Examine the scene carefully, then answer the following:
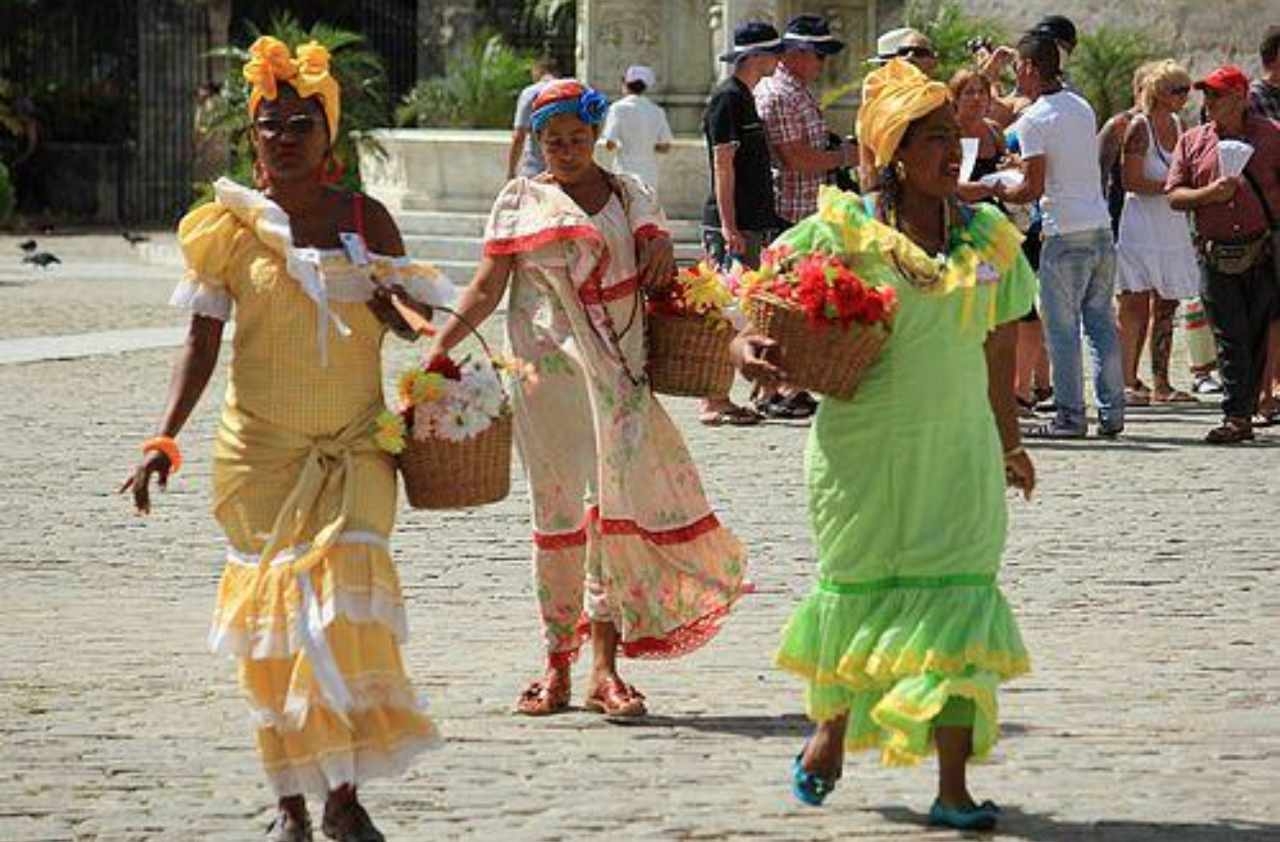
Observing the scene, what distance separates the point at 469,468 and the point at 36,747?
62.7 inches

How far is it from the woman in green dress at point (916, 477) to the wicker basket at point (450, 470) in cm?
64

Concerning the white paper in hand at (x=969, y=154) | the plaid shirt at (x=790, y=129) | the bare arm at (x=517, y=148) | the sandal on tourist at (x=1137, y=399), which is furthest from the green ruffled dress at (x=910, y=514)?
the bare arm at (x=517, y=148)

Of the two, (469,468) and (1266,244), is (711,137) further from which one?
(469,468)

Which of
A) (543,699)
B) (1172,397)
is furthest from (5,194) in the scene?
(543,699)

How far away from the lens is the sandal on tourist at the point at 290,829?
7445mm

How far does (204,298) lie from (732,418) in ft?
31.5

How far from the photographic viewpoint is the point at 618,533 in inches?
371

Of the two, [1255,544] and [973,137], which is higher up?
[973,137]

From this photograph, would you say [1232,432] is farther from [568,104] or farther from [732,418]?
[568,104]

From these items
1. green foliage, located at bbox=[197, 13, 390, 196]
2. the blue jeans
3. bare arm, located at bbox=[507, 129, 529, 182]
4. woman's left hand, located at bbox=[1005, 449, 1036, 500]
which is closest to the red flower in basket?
woman's left hand, located at bbox=[1005, 449, 1036, 500]

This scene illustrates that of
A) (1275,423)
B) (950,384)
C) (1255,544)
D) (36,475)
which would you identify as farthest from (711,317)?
(1275,423)

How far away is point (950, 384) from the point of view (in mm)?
7809

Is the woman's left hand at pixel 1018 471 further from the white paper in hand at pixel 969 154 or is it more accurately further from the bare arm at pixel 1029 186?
the bare arm at pixel 1029 186

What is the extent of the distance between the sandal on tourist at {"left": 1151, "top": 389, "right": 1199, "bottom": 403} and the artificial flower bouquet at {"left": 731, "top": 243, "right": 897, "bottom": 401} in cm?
1078
